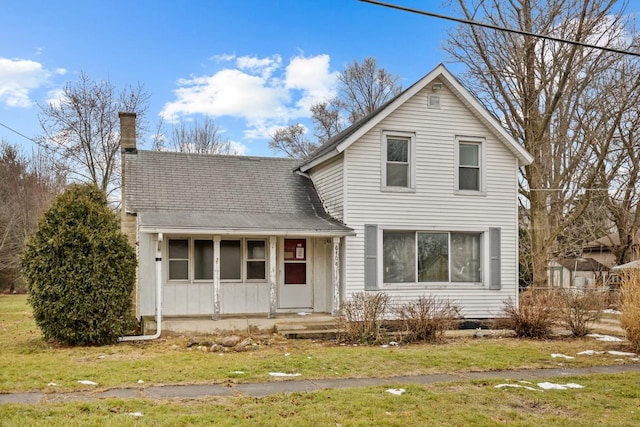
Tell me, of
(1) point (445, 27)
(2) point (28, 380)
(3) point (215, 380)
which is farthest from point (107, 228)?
(1) point (445, 27)

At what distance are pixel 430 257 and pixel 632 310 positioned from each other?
4.83 m

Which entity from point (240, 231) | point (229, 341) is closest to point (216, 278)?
point (240, 231)

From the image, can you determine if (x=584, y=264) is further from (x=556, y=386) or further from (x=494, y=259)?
(x=556, y=386)

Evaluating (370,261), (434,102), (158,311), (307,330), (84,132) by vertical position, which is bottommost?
(307,330)

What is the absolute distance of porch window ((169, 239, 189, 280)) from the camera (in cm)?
1397

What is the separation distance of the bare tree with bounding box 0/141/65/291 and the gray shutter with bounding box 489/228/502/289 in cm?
2579

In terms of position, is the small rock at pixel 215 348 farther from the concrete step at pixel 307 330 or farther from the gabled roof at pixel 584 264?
the gabled roof at pixel 584 264

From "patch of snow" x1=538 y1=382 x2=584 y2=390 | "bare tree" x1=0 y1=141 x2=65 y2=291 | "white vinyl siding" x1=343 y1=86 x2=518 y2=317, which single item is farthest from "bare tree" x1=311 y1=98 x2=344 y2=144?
"patch of snow" x1=538 y1=382 x2=584 y2=390

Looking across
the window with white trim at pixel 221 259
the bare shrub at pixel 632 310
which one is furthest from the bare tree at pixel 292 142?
the bare shrub at pixel 632 310

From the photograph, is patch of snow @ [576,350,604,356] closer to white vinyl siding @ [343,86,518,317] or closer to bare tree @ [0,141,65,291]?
white vinyl siding @ [343,86,518,317]

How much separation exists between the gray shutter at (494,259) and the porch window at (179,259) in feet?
25.6

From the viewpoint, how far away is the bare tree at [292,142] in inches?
1430

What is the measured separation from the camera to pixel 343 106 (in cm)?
3659

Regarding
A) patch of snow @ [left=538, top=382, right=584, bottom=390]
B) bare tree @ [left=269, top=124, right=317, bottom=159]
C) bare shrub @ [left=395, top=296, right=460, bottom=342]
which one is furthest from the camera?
bare tree @ [left=269, top=124, right=317, bottom=159]
